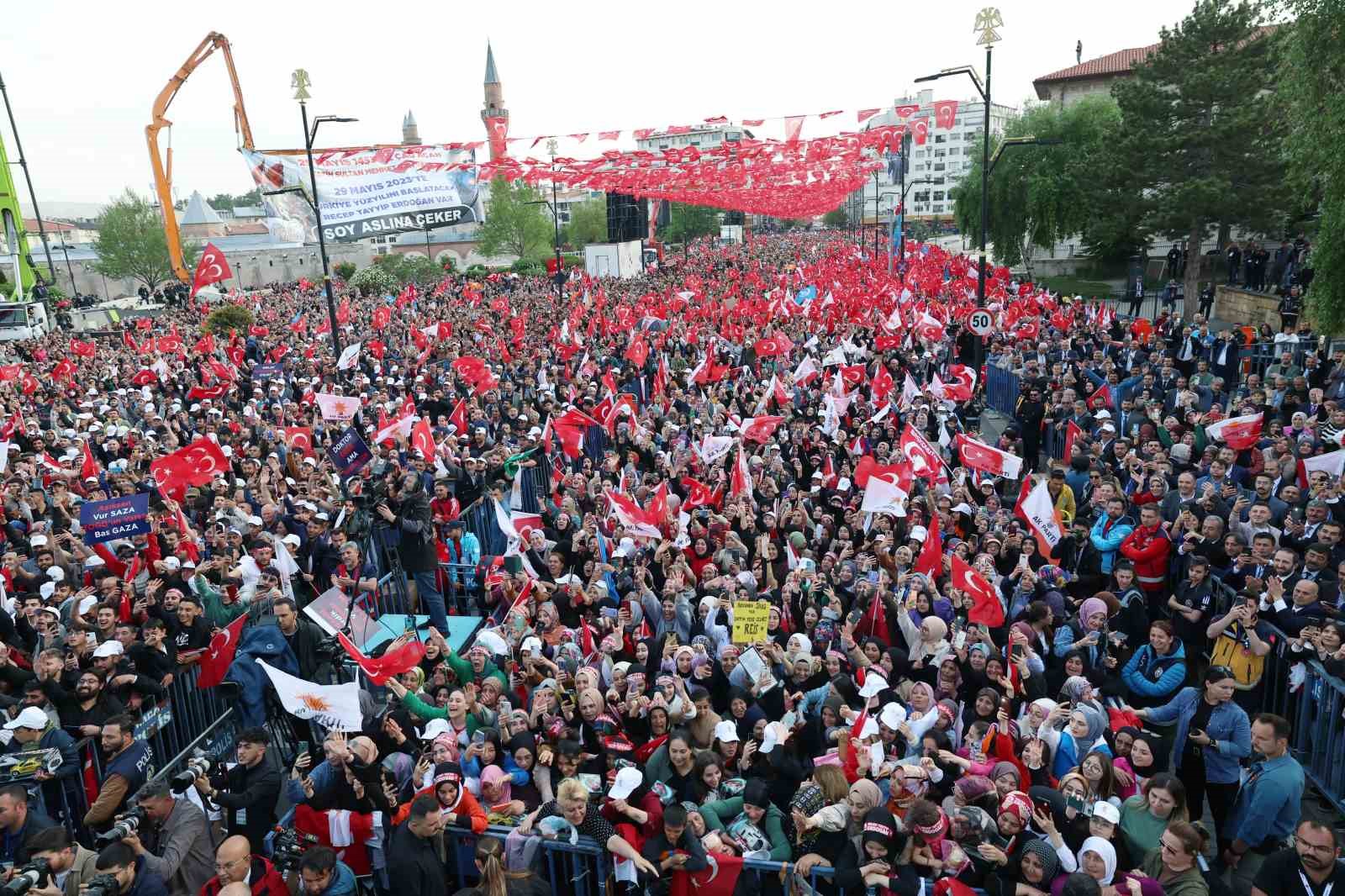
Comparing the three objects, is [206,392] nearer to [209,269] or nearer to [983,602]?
[209,269]

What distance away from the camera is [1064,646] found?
22.2 feet

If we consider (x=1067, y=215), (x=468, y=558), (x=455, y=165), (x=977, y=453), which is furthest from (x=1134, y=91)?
(x=468, y=558)

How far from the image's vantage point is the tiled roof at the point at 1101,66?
2397 inches

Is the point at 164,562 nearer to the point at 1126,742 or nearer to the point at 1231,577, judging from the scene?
the point at 1126,742

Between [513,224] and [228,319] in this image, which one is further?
[513,224]

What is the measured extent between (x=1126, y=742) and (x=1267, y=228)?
29971 millimetres

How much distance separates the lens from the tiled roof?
2397 inches

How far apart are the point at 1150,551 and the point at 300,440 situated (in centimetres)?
1139

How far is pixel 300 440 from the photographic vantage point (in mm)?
13422

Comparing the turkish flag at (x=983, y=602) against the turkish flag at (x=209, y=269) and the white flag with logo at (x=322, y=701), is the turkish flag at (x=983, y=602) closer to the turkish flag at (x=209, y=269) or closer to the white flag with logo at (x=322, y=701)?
the white flag with logo at (x=322, y=701)

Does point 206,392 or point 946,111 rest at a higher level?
point 946,111

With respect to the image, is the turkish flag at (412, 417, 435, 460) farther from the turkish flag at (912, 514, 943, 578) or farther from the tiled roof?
the tiled roof

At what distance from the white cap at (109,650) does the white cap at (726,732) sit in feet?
14.6

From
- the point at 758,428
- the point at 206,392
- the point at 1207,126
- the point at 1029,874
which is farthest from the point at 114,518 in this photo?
the point at 1207,126
